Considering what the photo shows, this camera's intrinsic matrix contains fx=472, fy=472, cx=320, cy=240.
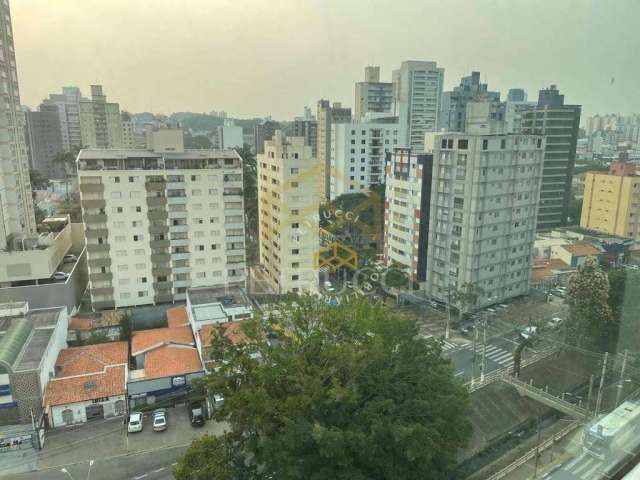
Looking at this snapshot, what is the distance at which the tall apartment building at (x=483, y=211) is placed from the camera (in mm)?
8586

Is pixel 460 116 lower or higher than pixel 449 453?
higher

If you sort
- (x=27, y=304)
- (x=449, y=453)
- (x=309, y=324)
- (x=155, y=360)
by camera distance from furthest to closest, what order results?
(x=27, y=304)
(x=155, y=360)
(x=309, y=324)
(x=449, y=453)

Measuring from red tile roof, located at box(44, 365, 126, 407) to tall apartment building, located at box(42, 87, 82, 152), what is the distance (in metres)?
13.5

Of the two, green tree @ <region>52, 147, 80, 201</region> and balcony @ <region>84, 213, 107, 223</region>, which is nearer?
balcony @ <region>84, 213, 107, 223</region>

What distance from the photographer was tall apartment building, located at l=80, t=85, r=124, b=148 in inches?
685

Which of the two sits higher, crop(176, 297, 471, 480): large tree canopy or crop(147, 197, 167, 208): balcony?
crop(147, 197, 167, 208): balcony

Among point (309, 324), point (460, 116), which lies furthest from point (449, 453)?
point (460, 116)

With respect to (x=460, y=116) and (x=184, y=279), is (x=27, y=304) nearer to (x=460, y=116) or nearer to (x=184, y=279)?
(x=184, y=279)

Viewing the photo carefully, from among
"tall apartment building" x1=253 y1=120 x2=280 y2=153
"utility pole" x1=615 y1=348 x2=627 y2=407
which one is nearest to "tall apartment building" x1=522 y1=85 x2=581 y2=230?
"tall apartment building" x1=253 y1=120 x2=280 y2=153

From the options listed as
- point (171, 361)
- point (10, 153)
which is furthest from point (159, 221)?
point (10, 153)

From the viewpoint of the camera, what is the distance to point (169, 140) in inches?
346

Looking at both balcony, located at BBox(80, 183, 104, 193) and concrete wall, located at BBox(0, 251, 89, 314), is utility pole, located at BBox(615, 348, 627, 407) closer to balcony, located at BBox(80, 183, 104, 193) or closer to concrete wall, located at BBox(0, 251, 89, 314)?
balcony, located at BBox(80, 183, 104, 193)

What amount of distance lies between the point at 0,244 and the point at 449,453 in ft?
28.7

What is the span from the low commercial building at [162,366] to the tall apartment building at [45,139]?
15.4m
